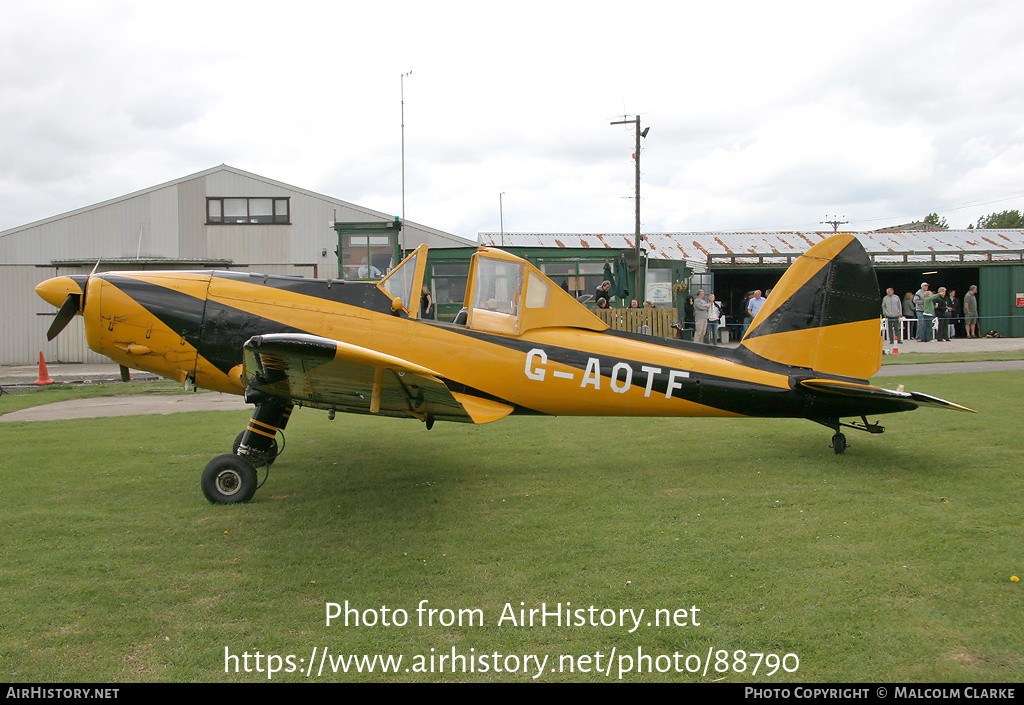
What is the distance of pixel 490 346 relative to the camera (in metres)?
5.95

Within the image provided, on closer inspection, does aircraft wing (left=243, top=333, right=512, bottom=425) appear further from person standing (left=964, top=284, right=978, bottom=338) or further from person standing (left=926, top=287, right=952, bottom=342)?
person standing (left=964, top=284, right=978, bottom=338)

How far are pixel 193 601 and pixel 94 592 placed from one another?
0.64m

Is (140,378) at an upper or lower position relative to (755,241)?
lower

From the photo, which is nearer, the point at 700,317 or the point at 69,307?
the point at 69,307

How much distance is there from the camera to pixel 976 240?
106 feet

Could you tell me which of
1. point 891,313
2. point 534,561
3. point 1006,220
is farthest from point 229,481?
point 1006,220

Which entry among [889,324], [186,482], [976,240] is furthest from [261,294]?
[976,240]

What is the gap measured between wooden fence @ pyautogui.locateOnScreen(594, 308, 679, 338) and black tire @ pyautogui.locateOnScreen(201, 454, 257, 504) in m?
11.1

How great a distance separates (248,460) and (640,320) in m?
12.1

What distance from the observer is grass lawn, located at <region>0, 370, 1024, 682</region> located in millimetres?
3125

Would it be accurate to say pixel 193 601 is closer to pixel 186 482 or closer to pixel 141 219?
pixel 186 482

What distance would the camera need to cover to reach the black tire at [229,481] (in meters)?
5.46

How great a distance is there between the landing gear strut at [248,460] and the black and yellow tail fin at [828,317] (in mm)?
4697

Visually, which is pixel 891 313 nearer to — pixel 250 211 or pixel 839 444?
pixel 839 444
